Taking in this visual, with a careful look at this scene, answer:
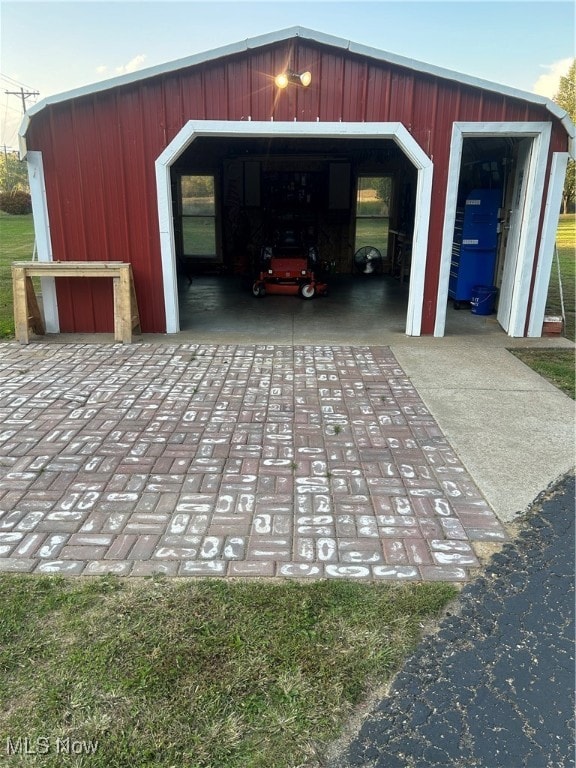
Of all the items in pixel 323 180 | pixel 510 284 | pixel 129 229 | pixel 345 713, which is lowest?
pixel 345 713

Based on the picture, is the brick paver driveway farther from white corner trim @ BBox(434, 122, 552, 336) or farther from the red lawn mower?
the red lawn mower

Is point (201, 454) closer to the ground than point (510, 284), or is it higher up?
closer to the ground

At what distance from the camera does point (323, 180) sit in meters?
14.1

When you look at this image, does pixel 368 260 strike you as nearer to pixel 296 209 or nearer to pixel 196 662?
pixel 296 209

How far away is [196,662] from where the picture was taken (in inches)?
95.5

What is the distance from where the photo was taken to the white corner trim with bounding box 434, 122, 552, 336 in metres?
7.31

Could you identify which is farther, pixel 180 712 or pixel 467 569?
pixel 467 569

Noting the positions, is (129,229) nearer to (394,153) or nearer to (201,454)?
(201,454)

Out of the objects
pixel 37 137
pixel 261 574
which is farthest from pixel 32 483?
pixel 37 137

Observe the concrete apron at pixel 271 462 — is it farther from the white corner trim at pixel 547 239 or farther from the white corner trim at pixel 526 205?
the white corner trim at pixel 547 239

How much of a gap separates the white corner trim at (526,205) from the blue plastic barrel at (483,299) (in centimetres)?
140

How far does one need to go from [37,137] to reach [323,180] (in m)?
8.06

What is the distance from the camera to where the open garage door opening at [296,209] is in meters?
→ 13.2
